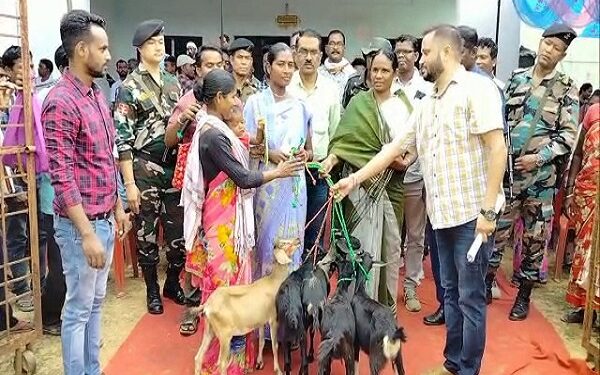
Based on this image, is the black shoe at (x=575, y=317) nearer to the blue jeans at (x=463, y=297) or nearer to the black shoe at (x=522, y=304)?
the black shoe at (x=522, y=304)

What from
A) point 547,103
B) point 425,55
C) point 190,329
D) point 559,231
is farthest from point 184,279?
point 559,231

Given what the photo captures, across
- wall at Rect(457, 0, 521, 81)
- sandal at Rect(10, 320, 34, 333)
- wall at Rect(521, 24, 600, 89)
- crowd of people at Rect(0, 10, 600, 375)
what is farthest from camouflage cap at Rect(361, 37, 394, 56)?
wall at Rect(457, 0, 521, 81)

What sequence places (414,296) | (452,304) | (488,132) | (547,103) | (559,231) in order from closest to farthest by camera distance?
(488,132) < (452,304) < (547,103) < (414,296) < (559,231)

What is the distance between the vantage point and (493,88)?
2.61 meters

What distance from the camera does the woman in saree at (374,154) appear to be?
3.32 m

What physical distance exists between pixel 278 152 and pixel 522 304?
1970 millimetres

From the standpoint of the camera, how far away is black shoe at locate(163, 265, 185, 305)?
4086mm

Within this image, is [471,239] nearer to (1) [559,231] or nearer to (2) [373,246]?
(2) [373,246]

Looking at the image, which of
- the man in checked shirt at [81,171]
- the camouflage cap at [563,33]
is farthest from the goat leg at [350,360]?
the camouflage cap at [563,33]

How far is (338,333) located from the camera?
2.58 metres

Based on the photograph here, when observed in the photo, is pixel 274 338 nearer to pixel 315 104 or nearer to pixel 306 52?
pixel 315 104

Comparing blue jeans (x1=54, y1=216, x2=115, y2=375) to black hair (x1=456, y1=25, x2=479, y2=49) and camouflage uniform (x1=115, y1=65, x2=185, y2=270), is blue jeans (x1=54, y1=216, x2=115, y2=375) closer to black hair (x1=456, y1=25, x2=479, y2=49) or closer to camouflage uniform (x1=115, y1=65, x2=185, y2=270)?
camouflage uniform (x1=115, y1=65, x2=185, y2=270)

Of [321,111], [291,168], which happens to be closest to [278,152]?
[291,168]

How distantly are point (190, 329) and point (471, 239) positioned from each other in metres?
1.82
